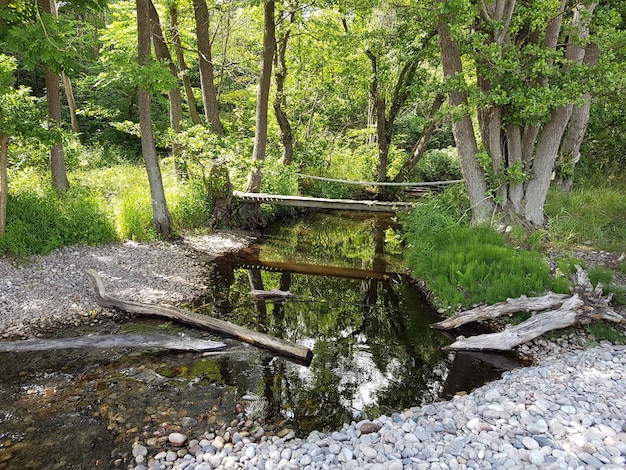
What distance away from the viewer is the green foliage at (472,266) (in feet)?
15.9

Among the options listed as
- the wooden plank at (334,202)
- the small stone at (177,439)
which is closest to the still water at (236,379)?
the small stone at (177,439)

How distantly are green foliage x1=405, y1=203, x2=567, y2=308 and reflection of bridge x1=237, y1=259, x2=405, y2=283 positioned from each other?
49 cm

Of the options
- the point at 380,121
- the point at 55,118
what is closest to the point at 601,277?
the point at 55,118

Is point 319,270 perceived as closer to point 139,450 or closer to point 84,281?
point 84,281

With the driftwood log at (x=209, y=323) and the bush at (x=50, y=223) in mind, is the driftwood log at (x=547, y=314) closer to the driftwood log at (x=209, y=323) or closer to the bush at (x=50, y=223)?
the driftwood log at (x=209, y=323)

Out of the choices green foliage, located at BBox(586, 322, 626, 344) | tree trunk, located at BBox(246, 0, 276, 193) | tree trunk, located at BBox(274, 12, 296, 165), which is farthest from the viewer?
tree trunk, located at BBox(274, 12, 296, 165)

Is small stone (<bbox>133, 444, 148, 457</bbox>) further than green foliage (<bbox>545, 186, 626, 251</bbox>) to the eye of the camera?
No

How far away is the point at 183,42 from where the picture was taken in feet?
33.3

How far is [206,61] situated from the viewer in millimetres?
8711

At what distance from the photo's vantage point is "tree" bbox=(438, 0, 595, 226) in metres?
5.57

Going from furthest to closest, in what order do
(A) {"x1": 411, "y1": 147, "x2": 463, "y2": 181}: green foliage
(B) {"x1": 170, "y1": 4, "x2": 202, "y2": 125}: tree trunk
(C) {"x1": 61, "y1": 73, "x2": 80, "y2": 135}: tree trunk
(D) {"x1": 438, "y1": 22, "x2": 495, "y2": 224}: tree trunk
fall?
(A) {"x1": 411, "y1": 147, "x2": 463, "y2": 181}: green foliage
(C) {"x1": 61, "y1": 73, "x2": 80, "y2": 135}: tree trunk
(B) {"x1": 170, "y1": 4, "x2": 202, "y2": 125}: tree trunk
(D) {"x1": 438, "y1": 22, "x2": 495, "y2": 224}: tree trunk

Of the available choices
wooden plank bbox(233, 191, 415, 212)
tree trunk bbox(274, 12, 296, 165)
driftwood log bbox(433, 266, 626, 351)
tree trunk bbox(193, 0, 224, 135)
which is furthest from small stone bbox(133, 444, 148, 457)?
tree trunk bbox(274, 12, 296, 165)

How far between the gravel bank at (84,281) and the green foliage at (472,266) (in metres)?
3.43

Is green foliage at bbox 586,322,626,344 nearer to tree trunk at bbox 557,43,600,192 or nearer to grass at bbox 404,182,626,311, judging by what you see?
grass at bbox 404,182,626,311
